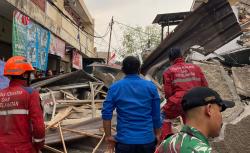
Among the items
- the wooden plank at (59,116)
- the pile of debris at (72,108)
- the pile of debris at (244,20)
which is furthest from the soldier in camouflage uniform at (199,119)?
the pile of debris at (244,20)

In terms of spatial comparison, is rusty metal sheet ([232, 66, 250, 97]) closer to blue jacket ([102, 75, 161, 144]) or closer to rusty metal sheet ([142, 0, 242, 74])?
rusty metal sheet ([142, 0, 242, 74])

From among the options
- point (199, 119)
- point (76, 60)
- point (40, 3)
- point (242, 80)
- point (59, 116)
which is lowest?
point (59, 116)

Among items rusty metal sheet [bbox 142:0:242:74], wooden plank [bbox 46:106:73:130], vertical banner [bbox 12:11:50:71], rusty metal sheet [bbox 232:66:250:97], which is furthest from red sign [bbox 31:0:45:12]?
rusty metal sheet [bbox 232:66:250:97]

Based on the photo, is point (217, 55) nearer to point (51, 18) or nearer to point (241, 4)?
point (241, 4)

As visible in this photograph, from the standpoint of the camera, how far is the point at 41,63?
513 inches

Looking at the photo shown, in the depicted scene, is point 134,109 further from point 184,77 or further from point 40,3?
point 40,3

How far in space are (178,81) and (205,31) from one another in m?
3.85

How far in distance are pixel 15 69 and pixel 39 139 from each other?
27.8 inches

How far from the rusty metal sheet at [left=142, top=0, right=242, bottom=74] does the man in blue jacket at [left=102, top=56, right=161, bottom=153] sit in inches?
180

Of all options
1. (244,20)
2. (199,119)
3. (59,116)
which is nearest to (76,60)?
(244,20)

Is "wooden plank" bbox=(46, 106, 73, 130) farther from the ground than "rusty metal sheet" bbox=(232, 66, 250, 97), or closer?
closer

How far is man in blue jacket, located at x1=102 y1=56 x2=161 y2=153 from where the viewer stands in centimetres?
429

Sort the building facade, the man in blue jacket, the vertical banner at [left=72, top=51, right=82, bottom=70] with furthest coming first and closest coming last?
1. the vertical banner at [left=72, top=51, right=82, bottom=70]
2. the building facade
3. the man in blue jacket

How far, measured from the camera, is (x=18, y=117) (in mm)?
4016
